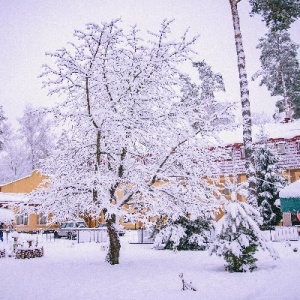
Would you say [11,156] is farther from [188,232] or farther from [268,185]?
[188,232]

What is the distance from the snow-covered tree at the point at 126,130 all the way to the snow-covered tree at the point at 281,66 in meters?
27.9

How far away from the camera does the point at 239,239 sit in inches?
366

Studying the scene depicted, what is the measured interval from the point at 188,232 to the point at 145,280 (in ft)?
25.3

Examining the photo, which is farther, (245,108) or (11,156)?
(11,156)

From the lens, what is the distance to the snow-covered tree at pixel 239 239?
30.4 feet

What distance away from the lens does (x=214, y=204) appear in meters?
10.8

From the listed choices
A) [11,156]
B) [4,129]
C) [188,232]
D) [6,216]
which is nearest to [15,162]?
[11,156]

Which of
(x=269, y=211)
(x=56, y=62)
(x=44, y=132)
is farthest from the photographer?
(x=44, y=132)

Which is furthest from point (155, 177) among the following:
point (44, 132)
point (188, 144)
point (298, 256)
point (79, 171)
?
point (44, 132)

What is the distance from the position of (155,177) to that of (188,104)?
107 inches

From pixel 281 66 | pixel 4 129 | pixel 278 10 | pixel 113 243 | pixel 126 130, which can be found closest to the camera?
pixel 126 130

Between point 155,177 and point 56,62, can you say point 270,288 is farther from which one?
point 56,62

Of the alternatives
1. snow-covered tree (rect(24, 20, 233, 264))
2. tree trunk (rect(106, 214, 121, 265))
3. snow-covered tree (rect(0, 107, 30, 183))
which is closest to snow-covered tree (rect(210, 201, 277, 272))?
snow-covered tree (rect(24, 20, 233, 264))

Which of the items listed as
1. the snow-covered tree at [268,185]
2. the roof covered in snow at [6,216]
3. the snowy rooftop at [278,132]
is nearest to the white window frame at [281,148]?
the snowy rooftop at [278,132]
